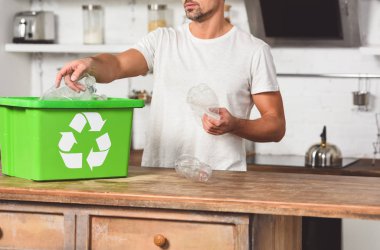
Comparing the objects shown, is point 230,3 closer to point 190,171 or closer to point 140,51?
point 140,51

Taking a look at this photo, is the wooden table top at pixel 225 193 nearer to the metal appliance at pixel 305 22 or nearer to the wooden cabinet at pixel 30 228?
the wooden cabinet at pixel 30 228

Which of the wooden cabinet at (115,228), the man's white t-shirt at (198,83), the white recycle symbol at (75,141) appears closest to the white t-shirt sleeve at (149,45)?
the man's white t-shirt at (198,83)

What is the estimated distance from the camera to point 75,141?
2787 mm

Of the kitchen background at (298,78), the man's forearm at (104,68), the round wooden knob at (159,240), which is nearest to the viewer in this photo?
the round wooden knob at (159,240)

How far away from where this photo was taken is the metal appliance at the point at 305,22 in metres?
4.80

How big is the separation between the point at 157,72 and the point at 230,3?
179 centimetres

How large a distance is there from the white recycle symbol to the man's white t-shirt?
2.06 feet

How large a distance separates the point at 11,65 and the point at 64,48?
38cm

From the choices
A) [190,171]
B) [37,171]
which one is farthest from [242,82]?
[37,171]

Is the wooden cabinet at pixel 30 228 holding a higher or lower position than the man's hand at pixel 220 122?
lower

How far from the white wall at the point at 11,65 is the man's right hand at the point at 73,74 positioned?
240 cm

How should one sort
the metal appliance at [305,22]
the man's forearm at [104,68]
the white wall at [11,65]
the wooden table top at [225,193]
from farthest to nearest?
the white wall at [11,65], the metal appliance at [305,22], the man's forearm at [104,68], the wooden table top at [225,193]

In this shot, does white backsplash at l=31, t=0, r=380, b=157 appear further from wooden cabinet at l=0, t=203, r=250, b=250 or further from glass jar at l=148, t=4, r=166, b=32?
wooden cabinet at l=0, t=203, r=250, b=250

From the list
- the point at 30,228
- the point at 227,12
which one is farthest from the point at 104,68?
the point at 227,12
